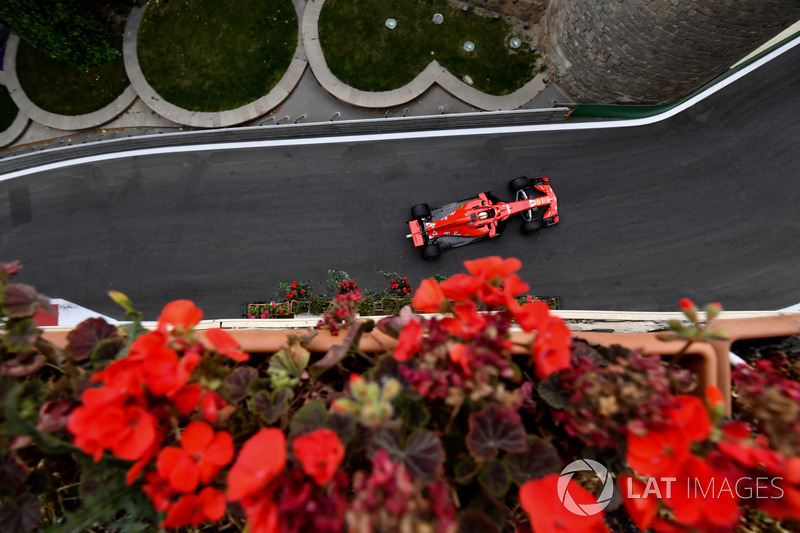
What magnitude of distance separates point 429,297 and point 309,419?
0.90 m

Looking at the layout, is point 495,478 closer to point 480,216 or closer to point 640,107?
point 480,216

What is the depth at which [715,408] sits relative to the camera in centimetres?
166

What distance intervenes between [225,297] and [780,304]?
1465 cm

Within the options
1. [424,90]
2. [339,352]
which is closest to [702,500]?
[339,352]

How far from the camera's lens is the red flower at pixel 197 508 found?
5.79 feet

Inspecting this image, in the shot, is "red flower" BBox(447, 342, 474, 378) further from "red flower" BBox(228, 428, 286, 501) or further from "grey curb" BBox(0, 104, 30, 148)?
"grey curb" BBox(0, 104, 30, 148)

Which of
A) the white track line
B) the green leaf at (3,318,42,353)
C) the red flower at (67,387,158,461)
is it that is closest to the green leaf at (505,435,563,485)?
the red flower at (67,387,158,461)

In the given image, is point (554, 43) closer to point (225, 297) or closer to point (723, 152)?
point (723, 152)

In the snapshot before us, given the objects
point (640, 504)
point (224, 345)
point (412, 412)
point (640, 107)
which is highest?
point (640, 107)

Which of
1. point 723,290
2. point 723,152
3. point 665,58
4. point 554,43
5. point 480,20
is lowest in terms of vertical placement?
point 723,290

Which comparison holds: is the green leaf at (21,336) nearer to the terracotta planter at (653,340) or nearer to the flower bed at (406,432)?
the flower bed at (406,432)

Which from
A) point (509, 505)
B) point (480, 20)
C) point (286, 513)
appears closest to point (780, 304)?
point (480, 20)

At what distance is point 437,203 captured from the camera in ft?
35.5

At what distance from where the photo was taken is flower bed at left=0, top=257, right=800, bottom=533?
1587mm
